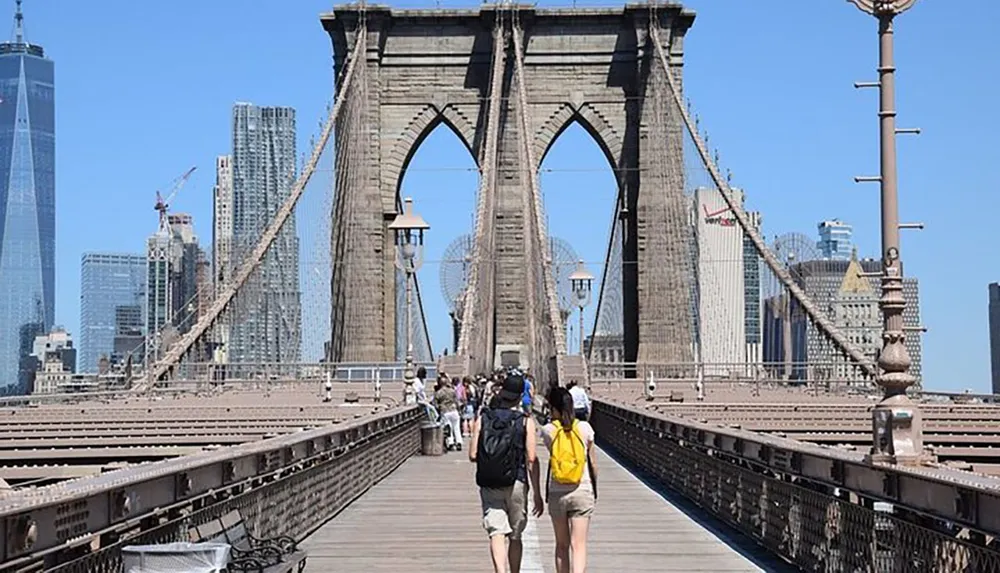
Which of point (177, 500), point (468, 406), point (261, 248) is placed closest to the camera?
point (177, 500)

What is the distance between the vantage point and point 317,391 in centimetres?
4956

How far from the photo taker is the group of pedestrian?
33.9 ft

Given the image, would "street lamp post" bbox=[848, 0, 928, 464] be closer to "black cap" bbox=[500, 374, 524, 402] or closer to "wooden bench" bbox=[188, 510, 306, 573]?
"black cap" bbox=[500, 374, 524, 402]

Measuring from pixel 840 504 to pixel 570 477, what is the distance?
1.79 m

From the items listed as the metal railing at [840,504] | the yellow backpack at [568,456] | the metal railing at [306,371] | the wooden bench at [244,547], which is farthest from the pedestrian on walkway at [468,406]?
the yellow backpack at [568,456]

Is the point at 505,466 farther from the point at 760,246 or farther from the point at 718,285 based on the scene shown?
the point at 718,285

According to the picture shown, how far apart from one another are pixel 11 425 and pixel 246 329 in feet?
140

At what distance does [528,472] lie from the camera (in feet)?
34.9

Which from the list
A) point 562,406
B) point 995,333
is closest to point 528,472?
point 562,406

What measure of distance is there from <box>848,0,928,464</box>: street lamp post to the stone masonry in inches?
2246

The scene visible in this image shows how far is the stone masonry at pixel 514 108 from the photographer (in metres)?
69.0

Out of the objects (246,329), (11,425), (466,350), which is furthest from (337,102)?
(11,425)

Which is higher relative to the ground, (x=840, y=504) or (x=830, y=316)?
(x=830, y=316)

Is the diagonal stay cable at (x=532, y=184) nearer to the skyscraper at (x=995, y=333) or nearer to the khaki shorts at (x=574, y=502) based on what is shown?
the skyscraper at (x=995, y=333)
